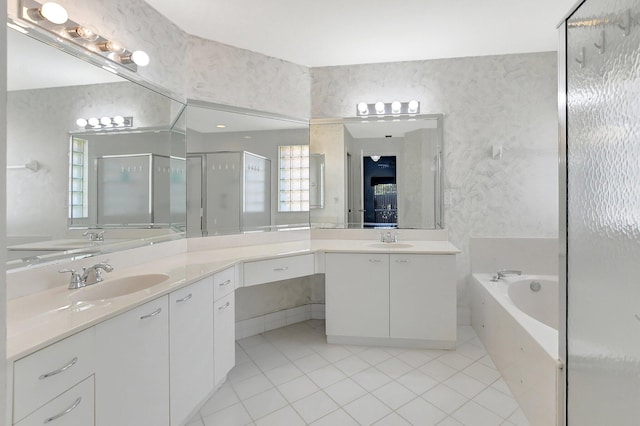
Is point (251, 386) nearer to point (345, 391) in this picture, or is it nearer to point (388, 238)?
point (345, 391)

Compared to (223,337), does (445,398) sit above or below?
below

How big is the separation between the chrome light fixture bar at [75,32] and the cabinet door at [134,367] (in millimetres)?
1349

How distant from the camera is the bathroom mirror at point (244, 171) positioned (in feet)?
8.11

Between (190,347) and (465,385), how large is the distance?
1.65m

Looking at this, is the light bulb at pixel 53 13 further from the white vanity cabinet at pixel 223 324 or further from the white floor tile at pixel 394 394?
the white floor tile at pixel 394 394

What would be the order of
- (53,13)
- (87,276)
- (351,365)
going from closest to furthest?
(53,13), (87,276), (351,365)

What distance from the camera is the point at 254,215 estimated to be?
8.95 ft

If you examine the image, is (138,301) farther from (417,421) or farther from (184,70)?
(184,70)

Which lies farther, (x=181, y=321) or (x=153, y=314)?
(x=181, y=321)

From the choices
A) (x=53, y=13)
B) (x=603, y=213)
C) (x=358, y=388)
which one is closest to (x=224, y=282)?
(x=358, y=388)

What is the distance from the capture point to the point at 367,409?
5.67ft

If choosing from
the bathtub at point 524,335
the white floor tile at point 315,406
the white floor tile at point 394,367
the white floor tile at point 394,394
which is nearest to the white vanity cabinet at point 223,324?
the white floor tile at point 315,406

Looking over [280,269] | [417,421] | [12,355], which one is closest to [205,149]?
[280,269]

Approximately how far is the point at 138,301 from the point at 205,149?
1551mm
